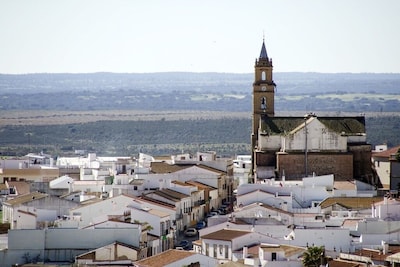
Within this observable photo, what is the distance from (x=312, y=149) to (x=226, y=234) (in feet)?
67.5

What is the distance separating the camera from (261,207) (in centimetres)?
5797

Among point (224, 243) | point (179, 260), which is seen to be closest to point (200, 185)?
point (224, 243)

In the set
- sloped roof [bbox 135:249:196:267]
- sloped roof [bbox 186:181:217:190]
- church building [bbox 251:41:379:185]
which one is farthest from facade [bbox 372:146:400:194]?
sloped roof [bbox 135:249:196:267]

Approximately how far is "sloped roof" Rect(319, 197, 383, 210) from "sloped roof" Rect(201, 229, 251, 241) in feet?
27.3

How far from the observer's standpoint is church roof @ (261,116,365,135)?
73250 mm

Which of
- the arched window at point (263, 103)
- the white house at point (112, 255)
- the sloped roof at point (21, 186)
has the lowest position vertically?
the sloped roof at point (21, 186)

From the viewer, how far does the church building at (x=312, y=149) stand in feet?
234

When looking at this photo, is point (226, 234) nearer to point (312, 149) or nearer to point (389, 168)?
point (312, 149)

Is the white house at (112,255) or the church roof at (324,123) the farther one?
the church roof at (324,123)

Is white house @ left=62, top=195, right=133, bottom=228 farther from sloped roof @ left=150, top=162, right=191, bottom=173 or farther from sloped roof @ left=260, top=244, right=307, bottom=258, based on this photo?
sloped roof @ left=150, top=162, right=191, bottom=173

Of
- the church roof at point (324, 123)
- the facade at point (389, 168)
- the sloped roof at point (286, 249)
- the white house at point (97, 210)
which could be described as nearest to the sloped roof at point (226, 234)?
the sloped roof at point (286, 249)

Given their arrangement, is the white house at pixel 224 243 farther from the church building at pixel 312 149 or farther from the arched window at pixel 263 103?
the arched window at pixel 263 103

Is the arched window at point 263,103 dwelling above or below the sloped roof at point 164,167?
above

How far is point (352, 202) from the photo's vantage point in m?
60.2
